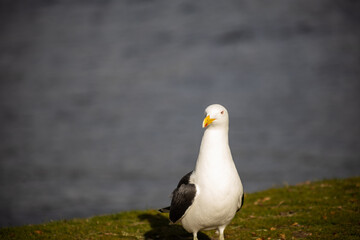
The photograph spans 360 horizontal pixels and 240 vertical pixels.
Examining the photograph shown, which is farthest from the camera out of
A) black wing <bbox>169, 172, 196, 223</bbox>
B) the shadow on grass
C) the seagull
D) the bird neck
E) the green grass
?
the shadow on grass

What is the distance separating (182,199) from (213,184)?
88 cm

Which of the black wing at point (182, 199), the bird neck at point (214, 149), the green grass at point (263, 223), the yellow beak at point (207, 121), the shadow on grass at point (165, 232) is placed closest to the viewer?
the yellow beak at point (207, 121)

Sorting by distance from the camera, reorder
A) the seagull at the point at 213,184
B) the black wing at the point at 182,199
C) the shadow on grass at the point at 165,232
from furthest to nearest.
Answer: the shadow on grass at the point at 165,232 → the black wing at the point at 182,199 → the seagull at the point at 213,184

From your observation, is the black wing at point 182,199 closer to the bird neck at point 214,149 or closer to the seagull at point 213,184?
the seagull at point 213,184

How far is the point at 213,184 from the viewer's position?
324 inches

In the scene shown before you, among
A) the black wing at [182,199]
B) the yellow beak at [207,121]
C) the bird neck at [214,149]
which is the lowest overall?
the black wing at [182,199]

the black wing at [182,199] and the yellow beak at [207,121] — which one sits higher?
the yellow beak at [207,121]

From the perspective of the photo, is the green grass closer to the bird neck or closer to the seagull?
the seagull

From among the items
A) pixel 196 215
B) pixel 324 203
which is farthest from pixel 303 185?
pixel 196 215

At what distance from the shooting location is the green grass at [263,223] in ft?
35.8

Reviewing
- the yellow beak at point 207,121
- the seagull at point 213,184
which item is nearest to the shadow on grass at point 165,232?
the seagull at point 213,184

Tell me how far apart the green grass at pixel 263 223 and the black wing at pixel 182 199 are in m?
2.52

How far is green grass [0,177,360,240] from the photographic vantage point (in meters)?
10.9

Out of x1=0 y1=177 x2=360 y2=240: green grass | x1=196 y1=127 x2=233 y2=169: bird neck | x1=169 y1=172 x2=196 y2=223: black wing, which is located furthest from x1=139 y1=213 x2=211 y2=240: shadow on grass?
x1=196 y1=127 x2=233 y2=169: bird neck
